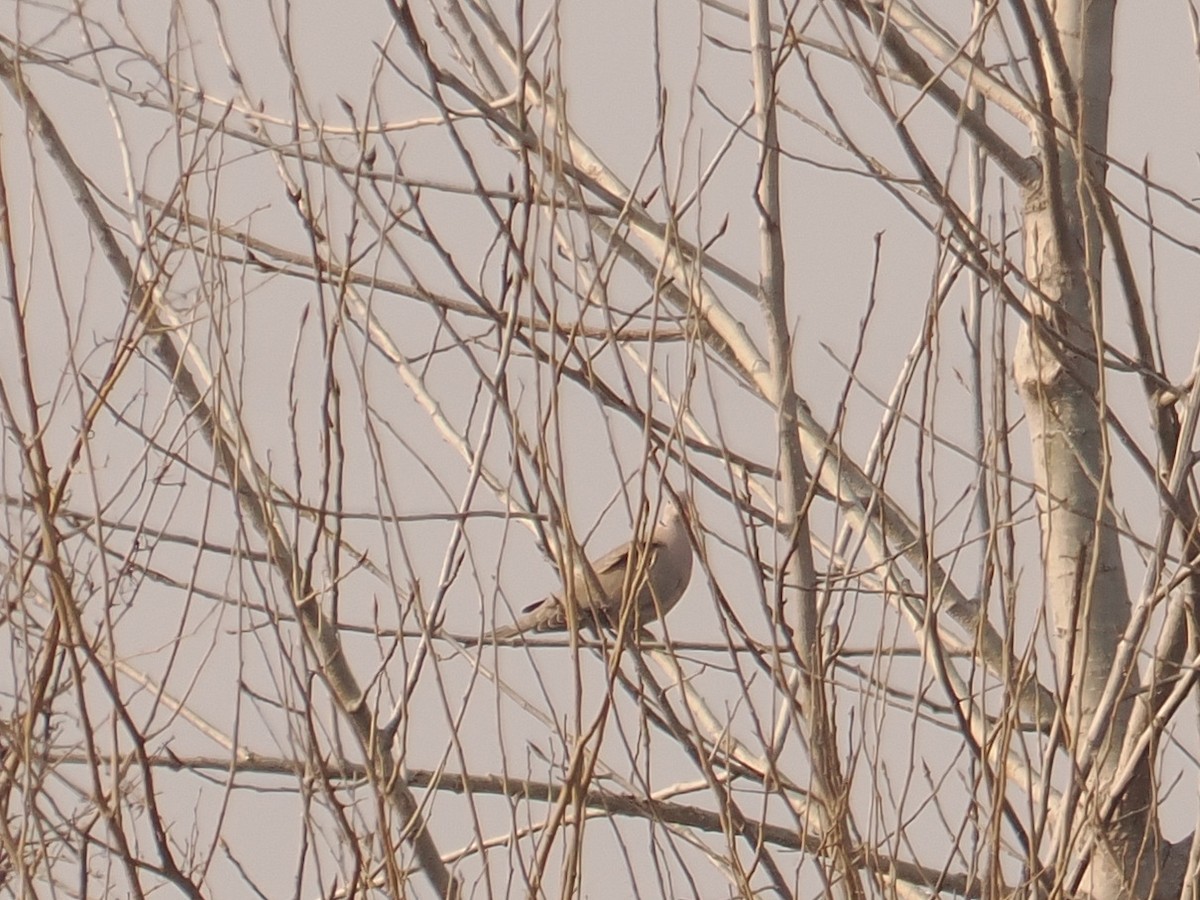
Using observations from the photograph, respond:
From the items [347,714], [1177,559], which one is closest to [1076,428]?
[1177,559]

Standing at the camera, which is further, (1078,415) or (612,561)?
(612,561)

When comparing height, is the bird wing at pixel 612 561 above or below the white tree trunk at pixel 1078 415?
above

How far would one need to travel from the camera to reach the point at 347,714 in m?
2.87

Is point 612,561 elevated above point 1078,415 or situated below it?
above

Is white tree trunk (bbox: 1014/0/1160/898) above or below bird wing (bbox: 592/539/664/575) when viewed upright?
below

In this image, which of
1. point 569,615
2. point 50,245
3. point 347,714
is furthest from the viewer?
point 347,714

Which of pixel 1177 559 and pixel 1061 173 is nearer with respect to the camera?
pixel 1177 559

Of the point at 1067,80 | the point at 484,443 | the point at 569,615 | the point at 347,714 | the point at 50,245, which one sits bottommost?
the point at 569,615

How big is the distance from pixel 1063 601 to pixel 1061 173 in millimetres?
931

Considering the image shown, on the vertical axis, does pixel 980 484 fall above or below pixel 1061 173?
below

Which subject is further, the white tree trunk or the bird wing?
the bird wing

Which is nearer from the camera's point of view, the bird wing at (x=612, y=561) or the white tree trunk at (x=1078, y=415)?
the white tree trunk at (x=1078, y=415)

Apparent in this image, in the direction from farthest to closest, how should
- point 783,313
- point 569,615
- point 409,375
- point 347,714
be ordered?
point 409,375, point 347,714, point 783,313, point 569,615

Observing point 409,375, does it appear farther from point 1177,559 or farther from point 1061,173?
point 1177,559
